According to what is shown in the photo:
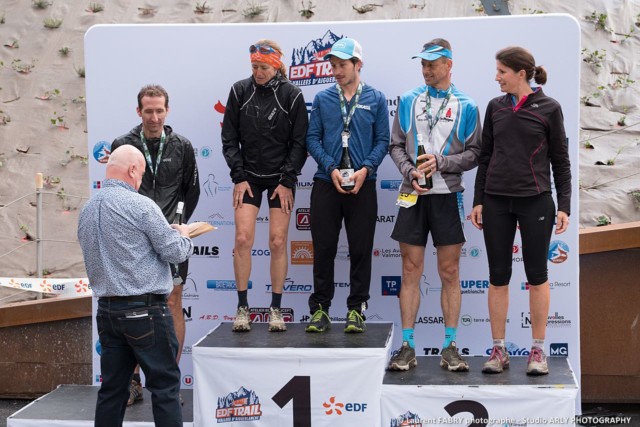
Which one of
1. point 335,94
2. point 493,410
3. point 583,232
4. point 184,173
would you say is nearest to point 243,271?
point 184,173

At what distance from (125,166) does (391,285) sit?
2440 mm

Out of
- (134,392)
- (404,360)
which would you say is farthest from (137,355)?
(404,360)

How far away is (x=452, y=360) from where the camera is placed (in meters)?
5.18

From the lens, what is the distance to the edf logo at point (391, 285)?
601 cm

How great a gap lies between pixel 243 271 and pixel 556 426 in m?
2.15

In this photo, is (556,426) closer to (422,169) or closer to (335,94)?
→ (422,169)

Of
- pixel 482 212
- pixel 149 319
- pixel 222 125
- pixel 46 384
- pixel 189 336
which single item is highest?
pixel 222 125

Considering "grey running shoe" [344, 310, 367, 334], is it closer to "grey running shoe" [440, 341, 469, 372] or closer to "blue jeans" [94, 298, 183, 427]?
"grey running shoe" [440, 341, 469, 372]

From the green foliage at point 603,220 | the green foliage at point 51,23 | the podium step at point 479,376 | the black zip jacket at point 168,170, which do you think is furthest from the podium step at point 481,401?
the green foliage at point 51,23

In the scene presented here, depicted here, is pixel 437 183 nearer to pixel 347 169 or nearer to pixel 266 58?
pixel 347 169

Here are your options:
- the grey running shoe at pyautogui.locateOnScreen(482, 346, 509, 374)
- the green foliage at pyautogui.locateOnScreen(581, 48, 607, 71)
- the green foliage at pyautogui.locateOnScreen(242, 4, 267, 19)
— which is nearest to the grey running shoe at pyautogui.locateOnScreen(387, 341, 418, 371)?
the grey running shoe at pyautogui.locateOnScreen(482, 346, 509, 374)

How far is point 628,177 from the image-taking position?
9656 mm

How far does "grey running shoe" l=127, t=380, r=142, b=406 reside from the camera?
5.29 m

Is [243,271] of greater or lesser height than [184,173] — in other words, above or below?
below
